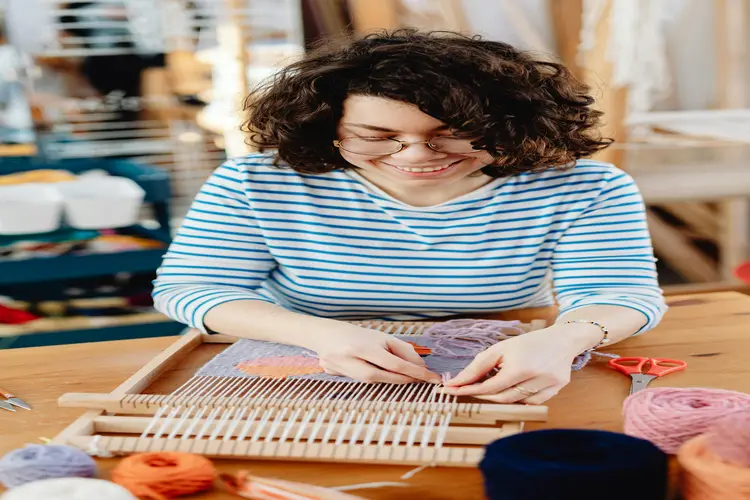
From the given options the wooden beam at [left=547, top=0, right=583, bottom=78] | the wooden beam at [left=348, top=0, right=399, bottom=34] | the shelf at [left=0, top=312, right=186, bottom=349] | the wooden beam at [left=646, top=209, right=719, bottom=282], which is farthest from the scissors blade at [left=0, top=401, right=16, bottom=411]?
the wooden beam at [left=646, top=209, right=719, bottom=282]

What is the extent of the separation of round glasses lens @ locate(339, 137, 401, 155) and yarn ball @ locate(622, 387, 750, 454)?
515 mm

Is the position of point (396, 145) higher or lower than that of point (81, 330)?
higher

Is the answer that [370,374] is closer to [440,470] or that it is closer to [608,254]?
[440,470]

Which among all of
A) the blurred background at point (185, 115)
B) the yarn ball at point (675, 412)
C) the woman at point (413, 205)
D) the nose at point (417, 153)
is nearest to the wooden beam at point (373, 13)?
the blurred background at point (185, 115)

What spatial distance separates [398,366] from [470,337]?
204 millimetres

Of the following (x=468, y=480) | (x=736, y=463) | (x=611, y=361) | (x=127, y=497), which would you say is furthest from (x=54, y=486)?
(x=611, y=361)

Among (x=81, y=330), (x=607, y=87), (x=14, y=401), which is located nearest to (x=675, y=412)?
A: (x=14, y=401)

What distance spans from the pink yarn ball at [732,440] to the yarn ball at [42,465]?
499 millimetres

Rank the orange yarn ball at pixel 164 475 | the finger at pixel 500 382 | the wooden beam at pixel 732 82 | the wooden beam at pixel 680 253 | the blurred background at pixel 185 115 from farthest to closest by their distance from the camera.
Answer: the wooden beam at pixel 680 253, the wooden beam at pixel 732 82, the blurred background at pixel 185 115, the finger at pixel 500 382, the orange yarn ball at pixel 164 475

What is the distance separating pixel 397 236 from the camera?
1.32 metres

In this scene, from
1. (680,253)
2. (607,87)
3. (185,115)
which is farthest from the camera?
(680,253)

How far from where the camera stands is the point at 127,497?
61cm

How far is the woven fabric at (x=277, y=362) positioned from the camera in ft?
3.13

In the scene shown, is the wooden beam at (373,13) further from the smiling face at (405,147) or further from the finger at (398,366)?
the finger at (398,366)
